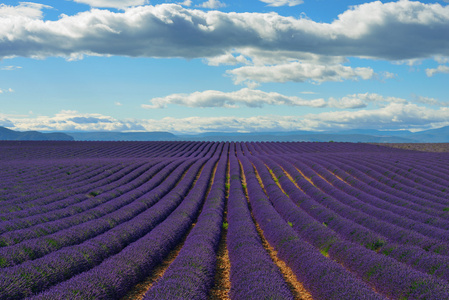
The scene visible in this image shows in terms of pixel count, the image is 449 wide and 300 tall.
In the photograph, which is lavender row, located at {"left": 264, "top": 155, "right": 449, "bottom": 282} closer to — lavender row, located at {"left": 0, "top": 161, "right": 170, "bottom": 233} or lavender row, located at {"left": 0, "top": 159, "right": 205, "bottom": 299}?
lavender row, located at {"left": 0, "top": 159, "right": 205, "bottom": 299}

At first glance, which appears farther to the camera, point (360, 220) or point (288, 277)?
point (360, 220)

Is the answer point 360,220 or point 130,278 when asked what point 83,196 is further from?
point 360,220

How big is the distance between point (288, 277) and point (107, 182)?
15.6m

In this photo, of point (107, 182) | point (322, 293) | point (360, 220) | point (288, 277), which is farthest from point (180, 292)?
point (107, 182)

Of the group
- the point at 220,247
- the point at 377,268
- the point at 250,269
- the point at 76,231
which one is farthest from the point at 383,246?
the point at 76,231

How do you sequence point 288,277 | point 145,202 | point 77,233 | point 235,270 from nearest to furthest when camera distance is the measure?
point 235,270 → point 288,277 → point 77,233 → point 145,202

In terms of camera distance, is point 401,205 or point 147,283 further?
point 401,205

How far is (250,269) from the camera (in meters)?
7.09

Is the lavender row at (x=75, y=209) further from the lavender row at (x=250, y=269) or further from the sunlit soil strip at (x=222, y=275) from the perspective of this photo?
the lavender row at (x=250, y=269)

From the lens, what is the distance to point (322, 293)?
252 inches

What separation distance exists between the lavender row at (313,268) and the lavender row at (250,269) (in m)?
0.63

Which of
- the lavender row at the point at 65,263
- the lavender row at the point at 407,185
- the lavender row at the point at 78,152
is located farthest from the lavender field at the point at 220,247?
the lavender row at the point at 78,152

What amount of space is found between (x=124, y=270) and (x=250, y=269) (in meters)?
2.53

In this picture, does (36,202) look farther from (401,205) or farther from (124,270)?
(401,205)
